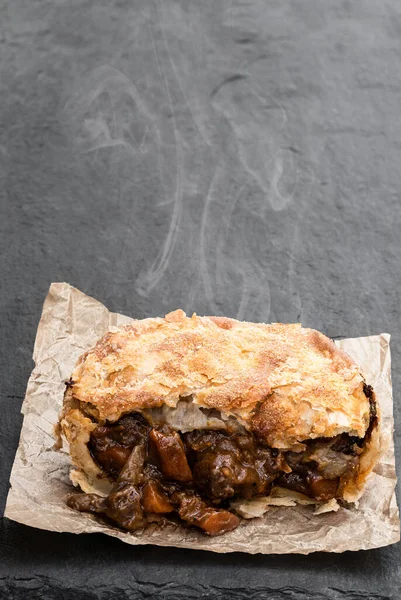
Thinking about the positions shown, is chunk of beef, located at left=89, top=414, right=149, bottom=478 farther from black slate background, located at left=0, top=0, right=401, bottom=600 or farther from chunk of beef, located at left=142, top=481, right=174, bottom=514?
black slate background, located at left=0, top=0, right=401, bottom=600

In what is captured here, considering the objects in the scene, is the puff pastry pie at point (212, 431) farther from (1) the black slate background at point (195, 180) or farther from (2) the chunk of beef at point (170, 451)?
(1) the black slate background at point (195, 180)

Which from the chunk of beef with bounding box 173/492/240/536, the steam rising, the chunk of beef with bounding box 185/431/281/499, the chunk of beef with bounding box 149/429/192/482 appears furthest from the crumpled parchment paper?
the steam rising

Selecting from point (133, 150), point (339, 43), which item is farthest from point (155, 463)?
point (339, 43)

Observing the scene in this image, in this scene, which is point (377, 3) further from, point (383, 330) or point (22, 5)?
point (383, 330)

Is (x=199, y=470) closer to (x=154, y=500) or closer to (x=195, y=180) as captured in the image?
(x=154, y=500)

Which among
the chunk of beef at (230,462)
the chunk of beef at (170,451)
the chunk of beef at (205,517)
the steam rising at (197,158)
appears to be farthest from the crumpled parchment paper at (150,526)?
the steam rising at (197,158)

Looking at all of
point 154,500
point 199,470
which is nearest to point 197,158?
point 199,470

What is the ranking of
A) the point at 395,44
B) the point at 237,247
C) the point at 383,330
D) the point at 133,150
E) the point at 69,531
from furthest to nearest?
the point at 395,44 → the point at 133,150 → the point at 237,247 → the point at 383,330 → the point at 69,531
